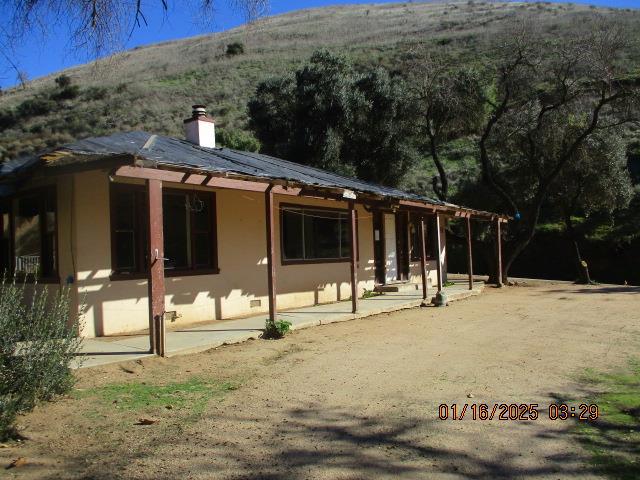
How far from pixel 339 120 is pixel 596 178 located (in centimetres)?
995

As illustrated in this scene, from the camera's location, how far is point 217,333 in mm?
8859

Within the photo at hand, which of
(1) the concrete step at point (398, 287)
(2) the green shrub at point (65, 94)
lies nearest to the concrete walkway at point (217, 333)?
(1) the concrete step at point (398, 287)

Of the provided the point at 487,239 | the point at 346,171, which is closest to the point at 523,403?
the point at 346,171

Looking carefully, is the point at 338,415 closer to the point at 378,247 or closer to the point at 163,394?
the point at 163,394

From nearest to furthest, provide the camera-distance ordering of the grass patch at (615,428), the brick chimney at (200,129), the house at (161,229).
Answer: the grass patch at (615,428)
the house at (161,229)
the brick chimney at (200,129)

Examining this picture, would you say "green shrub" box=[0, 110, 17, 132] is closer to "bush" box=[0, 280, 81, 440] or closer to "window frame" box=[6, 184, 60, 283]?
"window frame" box=[6, 184, 60, 283]

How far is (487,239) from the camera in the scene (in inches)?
921

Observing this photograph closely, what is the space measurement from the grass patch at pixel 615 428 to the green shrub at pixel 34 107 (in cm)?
3887

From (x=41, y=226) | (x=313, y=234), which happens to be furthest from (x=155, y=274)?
(x=313, y=234)

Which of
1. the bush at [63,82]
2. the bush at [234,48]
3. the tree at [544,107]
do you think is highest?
the bush at [234,48]

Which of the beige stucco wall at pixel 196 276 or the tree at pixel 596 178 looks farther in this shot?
the tree at pixel 596 178
